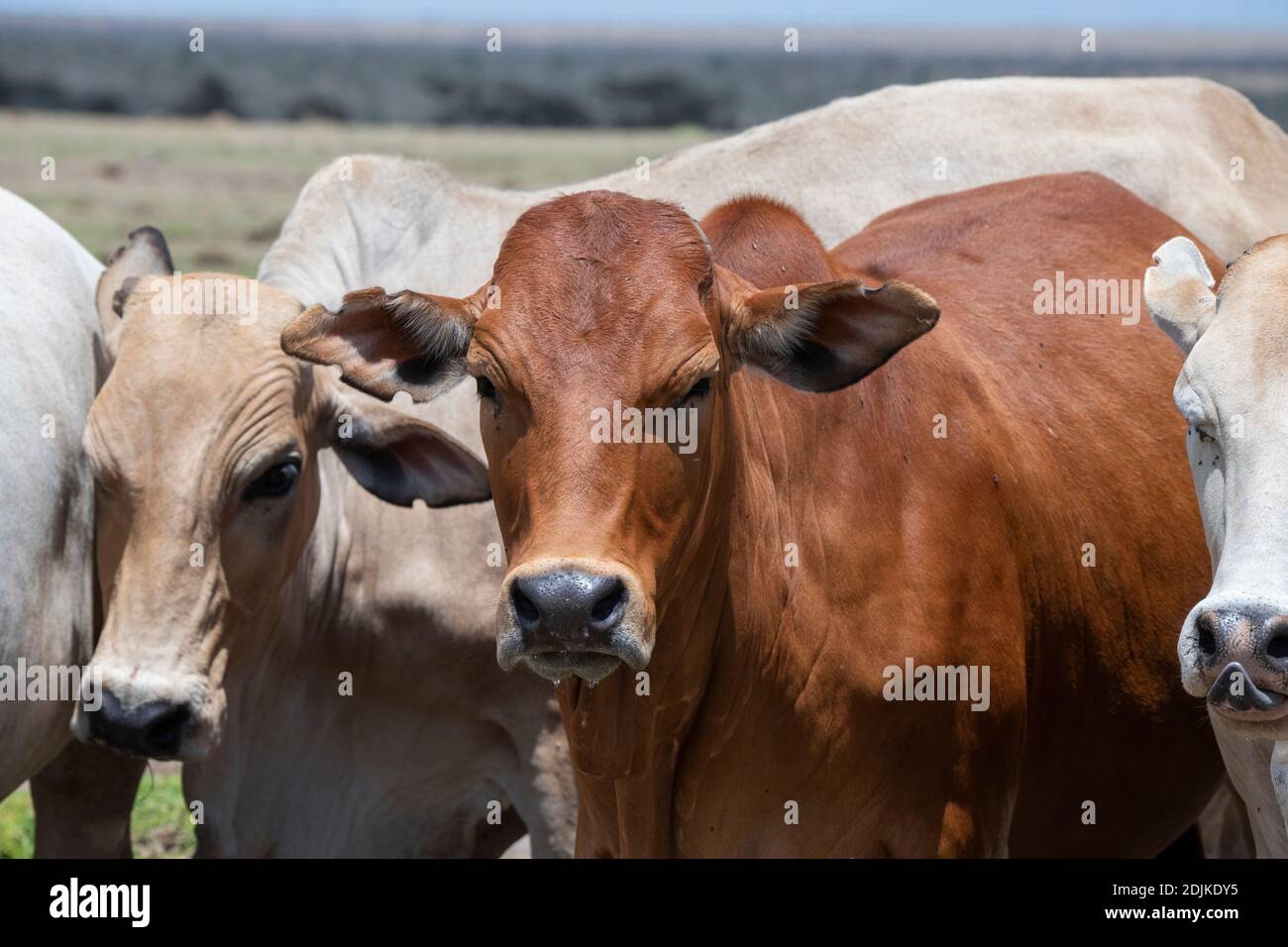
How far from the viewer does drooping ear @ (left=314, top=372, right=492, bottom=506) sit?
17.1 feet

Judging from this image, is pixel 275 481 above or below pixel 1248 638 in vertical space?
above

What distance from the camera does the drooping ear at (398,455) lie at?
205 inches

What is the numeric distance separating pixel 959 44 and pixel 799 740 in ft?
353

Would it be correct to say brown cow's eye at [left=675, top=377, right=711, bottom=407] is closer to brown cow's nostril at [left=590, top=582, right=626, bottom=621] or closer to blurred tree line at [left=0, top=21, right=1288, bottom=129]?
brown cow's nostril at [left=590, top=582, right=626, bottom=621]

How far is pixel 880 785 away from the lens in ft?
14.4

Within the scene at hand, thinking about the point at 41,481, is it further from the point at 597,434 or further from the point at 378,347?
the point at 597,434

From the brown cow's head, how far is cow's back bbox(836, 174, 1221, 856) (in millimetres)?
517

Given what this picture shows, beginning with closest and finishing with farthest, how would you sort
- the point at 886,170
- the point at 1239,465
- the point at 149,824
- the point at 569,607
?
the point at 569,607
the point at 1239,465
the point at 886,170
the point at 149,824

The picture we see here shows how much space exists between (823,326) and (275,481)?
5.50 ft

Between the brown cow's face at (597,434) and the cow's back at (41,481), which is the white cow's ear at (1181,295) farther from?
the cow's back at (41,481)

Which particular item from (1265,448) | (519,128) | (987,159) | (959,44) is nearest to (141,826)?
(987,159)

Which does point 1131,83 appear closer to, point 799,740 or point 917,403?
point 917,403

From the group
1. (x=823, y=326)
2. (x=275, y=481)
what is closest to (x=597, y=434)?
(x=823, y=326)

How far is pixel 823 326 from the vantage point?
4.23 metres
